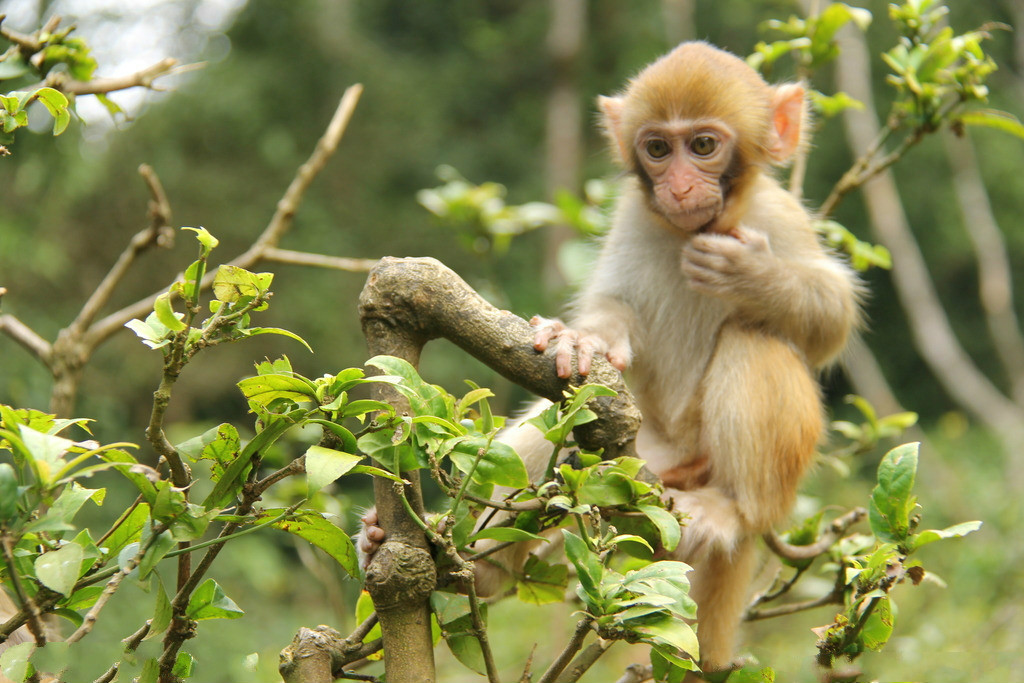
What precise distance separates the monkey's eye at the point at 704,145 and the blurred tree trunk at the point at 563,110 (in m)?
6.26

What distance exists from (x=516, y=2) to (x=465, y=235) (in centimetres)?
1171

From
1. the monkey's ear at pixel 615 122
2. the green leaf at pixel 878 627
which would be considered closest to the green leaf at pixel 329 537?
the green leaf at pixel 878 627

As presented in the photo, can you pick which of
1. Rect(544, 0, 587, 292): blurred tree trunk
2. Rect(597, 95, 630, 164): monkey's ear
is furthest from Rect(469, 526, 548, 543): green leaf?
Rect(544, 0, 587, 292): blurred tree trunk

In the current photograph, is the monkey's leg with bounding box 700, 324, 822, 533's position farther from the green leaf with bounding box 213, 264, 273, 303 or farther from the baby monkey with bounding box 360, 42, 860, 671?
the green leaf with bounding box 213, 264, 273, 303

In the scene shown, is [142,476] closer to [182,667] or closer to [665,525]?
[182,667]

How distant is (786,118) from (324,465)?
8.33 feet

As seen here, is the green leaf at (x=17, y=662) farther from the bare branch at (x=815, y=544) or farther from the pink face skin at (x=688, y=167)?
the pink face skin at (x=688, y=167)

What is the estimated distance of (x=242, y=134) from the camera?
11086 millimetres

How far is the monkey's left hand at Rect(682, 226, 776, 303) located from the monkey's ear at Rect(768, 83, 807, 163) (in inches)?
20.3

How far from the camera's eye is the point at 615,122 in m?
3.34

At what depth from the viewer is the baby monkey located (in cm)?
268

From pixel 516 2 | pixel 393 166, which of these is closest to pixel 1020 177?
pixel 516 2

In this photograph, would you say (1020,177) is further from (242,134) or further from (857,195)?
(242,134)

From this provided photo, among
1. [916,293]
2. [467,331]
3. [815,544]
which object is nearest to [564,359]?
[467,331]
